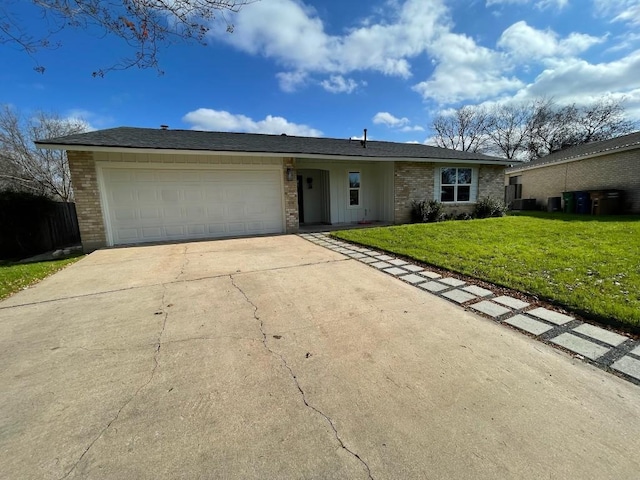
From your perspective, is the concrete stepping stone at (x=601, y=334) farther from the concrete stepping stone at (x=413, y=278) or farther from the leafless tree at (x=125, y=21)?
the leafless tree at (x=125, y=21)

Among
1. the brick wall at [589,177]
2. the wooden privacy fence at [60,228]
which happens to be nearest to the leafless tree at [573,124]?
the brick wall at [589,177]

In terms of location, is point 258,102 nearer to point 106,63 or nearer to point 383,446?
point 106,63

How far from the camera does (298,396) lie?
1866mm

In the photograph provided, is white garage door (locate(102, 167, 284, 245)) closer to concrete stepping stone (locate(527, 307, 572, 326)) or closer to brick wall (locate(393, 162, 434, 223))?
brick wall (locate(393, 162, 434, 223))

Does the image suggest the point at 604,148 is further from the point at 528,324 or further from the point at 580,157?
the point at 528,324

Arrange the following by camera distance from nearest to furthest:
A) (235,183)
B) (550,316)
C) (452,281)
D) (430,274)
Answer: (550,316) < (452,281) < (430,274) < (235,183)

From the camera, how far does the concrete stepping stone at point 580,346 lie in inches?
89.5

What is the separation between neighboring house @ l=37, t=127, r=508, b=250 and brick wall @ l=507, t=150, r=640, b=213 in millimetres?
4838

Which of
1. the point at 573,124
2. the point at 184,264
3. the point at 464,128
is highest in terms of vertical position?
the point at 464,128

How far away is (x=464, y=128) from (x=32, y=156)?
125 ft

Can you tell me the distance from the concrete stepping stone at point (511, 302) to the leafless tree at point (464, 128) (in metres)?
34.7

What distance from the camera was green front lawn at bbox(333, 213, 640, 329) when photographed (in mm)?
3246

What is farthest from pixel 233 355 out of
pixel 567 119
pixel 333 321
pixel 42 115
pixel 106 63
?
pixel 567 119

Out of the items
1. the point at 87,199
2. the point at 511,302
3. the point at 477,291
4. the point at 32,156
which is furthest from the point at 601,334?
the point at 32,156
